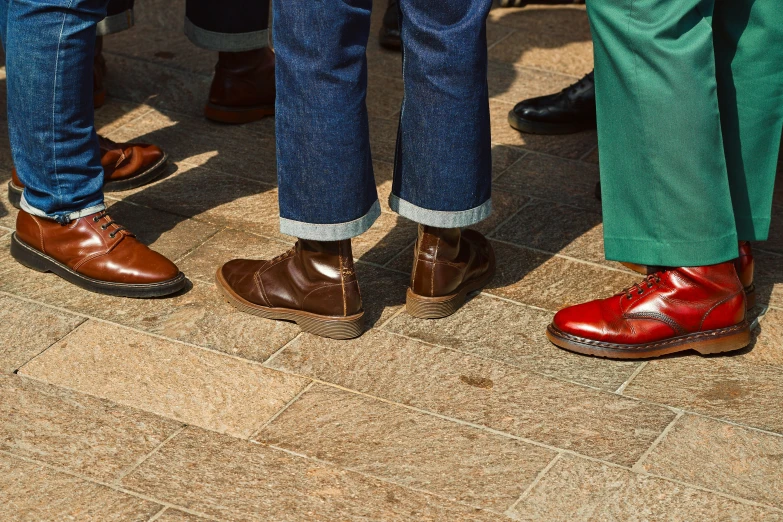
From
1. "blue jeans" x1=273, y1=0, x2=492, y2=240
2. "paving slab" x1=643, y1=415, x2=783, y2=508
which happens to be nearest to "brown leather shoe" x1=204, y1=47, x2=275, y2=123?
"blue jeans" x1=273, y1=0, x2=492, y2=240

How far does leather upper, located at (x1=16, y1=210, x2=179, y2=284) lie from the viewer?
310 cm

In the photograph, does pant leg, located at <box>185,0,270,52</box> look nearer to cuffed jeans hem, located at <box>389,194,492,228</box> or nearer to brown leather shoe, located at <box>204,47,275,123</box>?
brown leather shoe, located at <box>204,47,275,123</box>

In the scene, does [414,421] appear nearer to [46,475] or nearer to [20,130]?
[46,475]

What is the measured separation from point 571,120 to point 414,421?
6.47 ft

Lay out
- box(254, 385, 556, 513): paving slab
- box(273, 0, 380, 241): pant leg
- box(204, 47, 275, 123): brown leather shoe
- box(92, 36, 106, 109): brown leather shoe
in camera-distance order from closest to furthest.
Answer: box(254, 385, 556, 513): paving slab
box(273, 0, 380, 241): pant leg
box(204, 47, 275, 123): brown leather shoe
box(92, 36, 106, 109): brown leather shoe

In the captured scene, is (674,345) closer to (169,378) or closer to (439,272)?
(439,272)

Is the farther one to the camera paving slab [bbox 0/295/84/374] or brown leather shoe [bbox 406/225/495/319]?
brown leather shoe [bbox 406/225/495/319]

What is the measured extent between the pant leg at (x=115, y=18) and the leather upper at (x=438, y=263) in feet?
5.82

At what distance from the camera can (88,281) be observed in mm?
3131

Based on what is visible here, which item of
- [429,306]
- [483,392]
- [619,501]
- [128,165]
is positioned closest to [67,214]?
[128,165]

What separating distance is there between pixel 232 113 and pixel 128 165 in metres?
0.64

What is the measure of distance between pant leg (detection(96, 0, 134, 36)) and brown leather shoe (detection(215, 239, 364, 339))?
1.58 meters

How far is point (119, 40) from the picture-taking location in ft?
16.7

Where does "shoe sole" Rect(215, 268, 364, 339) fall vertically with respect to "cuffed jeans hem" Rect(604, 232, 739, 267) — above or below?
below
